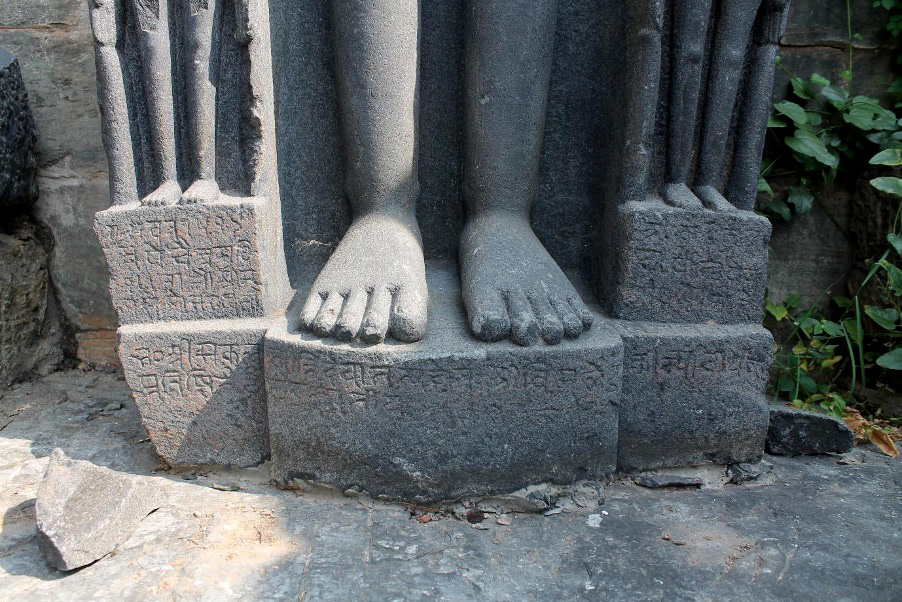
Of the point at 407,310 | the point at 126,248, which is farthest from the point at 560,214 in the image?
the point at 126,248

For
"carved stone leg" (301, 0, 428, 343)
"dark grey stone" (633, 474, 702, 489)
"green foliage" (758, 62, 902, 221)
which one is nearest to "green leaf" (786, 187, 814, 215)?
"green foliage" (758, 62, 902, 221)

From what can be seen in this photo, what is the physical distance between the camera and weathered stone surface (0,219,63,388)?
2.19 m

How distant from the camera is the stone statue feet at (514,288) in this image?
1.49 m

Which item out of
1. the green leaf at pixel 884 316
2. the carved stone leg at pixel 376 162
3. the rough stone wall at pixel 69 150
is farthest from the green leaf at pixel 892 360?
the rough stone wall at pixel 69 150

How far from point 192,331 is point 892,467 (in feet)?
5.42

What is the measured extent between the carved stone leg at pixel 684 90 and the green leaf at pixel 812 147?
663mm

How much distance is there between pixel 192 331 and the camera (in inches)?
62.8

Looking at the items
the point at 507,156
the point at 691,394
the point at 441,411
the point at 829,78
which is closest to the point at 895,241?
the point at 829,78

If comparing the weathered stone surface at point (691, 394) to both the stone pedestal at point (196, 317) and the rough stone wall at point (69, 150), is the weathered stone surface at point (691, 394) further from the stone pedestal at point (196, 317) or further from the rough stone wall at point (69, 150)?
the rough stone wall at point (69, 150)

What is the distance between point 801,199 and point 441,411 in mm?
1450

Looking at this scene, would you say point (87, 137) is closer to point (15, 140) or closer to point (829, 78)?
point (15, 140)

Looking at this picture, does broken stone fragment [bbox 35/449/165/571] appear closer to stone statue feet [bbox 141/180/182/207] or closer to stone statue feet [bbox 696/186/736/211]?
stone statue feet [bbox 141/180/182/207]

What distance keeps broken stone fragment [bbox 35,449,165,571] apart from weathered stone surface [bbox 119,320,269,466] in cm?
15

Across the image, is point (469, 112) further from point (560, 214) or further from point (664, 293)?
point (664, 293)
